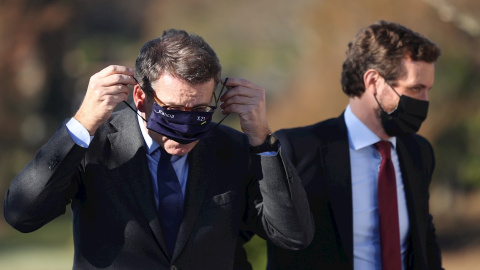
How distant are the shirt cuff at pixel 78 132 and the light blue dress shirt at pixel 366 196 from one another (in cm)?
147

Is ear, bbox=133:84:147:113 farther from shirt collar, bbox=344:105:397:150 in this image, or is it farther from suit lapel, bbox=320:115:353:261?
shirt collar, bbox=344:105:397:150

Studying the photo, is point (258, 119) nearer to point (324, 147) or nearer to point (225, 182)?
point (225, 182)

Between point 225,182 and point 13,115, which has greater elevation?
point 225,182

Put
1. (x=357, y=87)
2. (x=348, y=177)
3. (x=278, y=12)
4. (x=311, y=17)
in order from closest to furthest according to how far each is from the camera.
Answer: (x=348, y=177), (x=357, y=87), (x=311, y=17), (x=278, y=12)

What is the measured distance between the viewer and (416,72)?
3.92 m

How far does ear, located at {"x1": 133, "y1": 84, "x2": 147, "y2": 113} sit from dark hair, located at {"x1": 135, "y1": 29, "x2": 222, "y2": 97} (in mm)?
36

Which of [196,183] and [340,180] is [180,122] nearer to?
[196,183]

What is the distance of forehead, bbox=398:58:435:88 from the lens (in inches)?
154

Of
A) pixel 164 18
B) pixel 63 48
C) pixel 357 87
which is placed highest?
pixel 357 87

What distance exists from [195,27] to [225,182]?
9377 mm

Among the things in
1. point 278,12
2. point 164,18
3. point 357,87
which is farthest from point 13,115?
point 357,87

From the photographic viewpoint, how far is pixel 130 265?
2889mm

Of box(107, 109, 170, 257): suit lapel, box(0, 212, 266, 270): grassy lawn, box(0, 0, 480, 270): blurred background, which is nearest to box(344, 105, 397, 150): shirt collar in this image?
box(107, 109, 170, 257): suit lapel

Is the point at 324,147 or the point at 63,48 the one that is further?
the point at 63,48
